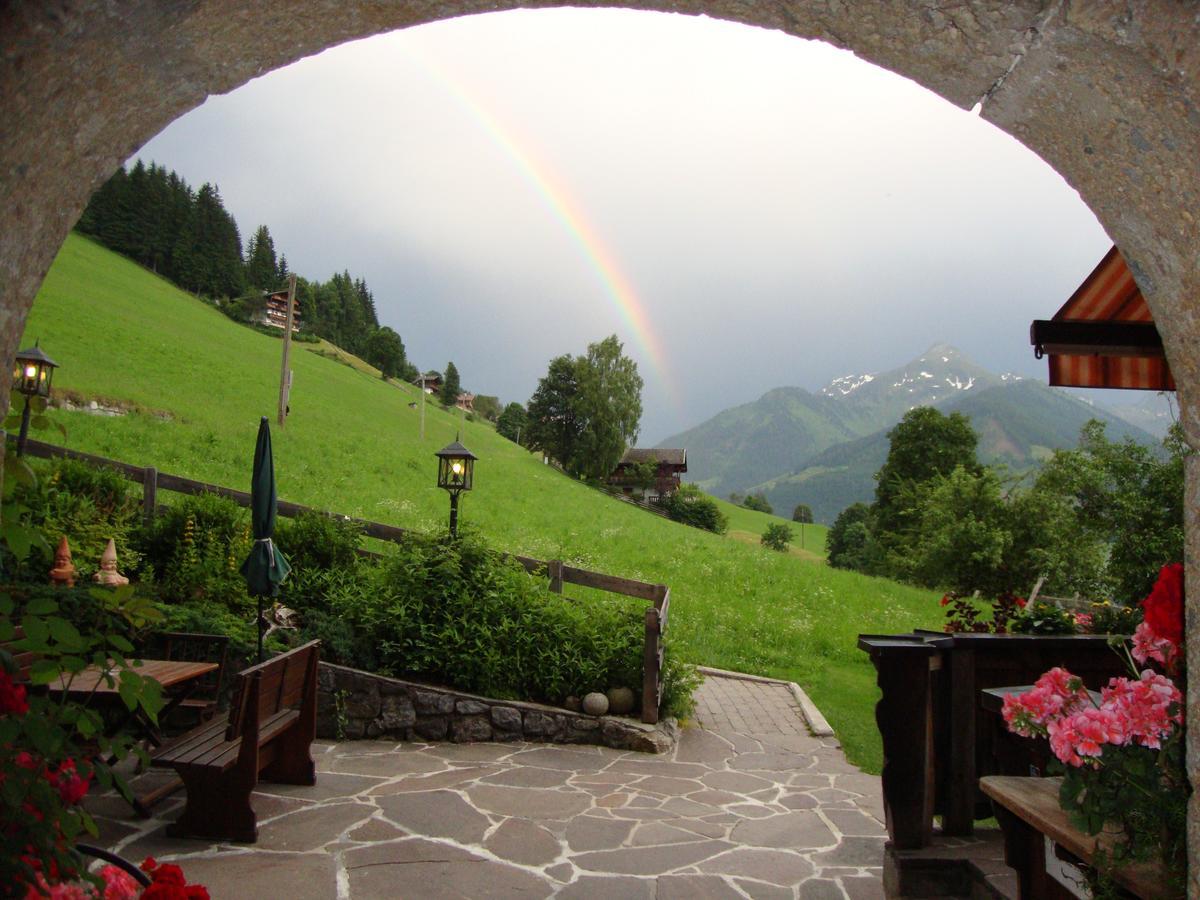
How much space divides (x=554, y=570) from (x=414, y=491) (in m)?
13.3

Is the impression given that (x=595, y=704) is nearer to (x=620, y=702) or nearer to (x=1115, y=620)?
(x=620, y=702)

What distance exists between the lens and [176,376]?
2900 centimetres

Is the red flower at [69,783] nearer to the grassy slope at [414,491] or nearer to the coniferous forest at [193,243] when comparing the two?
the grassy slope at [414,491]

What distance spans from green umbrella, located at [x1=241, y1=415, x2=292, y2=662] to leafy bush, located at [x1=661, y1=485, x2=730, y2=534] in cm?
4601

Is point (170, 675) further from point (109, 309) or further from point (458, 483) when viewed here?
point (109, 309)

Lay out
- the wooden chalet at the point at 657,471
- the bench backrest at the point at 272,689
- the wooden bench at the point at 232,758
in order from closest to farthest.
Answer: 1. the wooden bench at the point at 232,758
2. the bench backrest at the point at 272,689
3. the wooden chalet at the point at 657,471

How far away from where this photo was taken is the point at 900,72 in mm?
1955

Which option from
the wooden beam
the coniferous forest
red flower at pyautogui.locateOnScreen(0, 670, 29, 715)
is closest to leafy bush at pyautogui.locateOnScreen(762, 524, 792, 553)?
the coniferous forest

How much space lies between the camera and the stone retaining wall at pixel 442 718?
7332 mm

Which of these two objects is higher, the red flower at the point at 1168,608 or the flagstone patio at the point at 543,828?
the red flower at the point at 1168,608

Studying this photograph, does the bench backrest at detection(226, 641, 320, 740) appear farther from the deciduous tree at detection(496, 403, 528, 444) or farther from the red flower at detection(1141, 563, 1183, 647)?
the deciduous tree at detection(496, 403, 528, 444)

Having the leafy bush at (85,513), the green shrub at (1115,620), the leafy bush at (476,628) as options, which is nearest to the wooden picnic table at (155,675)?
the leafy bush at (476,628)

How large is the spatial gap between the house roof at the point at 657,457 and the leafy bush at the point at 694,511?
24.3 ft

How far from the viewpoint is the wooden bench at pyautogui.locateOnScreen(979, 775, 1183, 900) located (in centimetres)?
204
